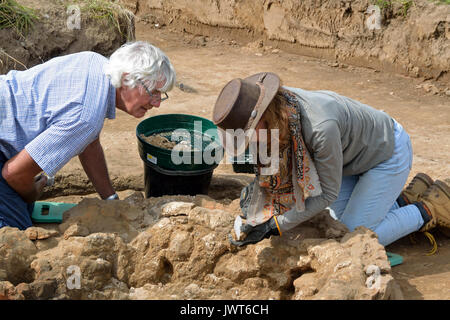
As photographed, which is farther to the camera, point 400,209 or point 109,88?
point 400,209

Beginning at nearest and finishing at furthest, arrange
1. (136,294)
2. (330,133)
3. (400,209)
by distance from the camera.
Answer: (330,133)
(136,294)
(400,209)

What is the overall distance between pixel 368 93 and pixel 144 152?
153 inches

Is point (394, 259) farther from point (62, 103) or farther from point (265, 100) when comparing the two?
point (62, 103)

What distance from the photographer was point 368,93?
22.1 ft

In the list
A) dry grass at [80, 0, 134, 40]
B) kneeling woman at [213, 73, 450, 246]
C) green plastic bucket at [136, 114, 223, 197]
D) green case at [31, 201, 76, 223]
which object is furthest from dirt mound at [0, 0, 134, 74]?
kneeling woman at [213, 73, 450, 246]

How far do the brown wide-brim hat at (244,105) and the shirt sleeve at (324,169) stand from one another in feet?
0.96

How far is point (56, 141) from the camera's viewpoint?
2648 millimetres

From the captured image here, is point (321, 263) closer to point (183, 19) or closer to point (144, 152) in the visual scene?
point (144, 152)

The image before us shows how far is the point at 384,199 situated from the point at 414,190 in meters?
0.53

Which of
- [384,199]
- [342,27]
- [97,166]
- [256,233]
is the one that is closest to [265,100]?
[256,233]

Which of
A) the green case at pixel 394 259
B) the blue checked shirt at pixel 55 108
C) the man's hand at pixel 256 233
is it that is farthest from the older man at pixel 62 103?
the green case at pixel 394 259

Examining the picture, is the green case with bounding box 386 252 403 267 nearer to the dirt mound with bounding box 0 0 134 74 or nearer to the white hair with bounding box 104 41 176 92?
the white hair with bounding box 104 41 176 92

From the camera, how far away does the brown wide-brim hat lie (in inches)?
92.7

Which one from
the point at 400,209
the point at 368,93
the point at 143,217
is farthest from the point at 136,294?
the point at 368,93
